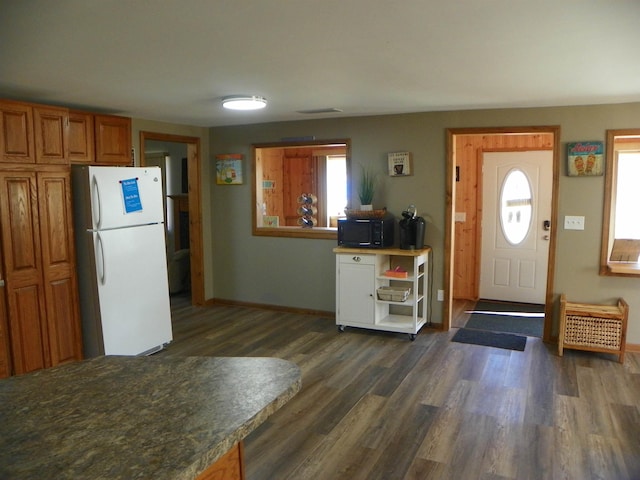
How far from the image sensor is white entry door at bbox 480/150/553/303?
19.4 feet

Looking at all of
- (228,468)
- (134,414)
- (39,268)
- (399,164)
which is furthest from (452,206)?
(134,414)

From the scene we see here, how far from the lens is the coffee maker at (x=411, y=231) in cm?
477

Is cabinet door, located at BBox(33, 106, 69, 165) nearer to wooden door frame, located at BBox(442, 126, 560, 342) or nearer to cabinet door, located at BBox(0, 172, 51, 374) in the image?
cabinet door, located at BBox(0, 172, 51, 374)

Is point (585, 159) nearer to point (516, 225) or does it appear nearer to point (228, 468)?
point (516, 225)

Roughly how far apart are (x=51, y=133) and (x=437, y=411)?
3447 mm

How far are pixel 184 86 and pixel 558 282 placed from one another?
12.0 ft

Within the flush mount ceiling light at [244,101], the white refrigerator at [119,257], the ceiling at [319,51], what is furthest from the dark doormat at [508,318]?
the white refrigerator at [119,257]

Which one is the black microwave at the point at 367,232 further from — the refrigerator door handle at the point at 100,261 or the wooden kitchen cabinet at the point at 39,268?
the wooden kitchen cabinet at the point at 39,268

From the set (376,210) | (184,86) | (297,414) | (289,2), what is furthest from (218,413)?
(376,210)

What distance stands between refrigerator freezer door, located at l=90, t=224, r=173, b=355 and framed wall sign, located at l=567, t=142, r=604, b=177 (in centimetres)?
370

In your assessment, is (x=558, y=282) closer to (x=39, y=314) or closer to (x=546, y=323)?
(x=546, y=323)

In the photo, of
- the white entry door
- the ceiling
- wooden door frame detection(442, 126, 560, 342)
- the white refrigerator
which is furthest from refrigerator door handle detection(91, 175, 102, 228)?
the white entry door

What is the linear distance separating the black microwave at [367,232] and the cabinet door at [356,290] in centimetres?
15

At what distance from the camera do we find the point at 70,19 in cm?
201
